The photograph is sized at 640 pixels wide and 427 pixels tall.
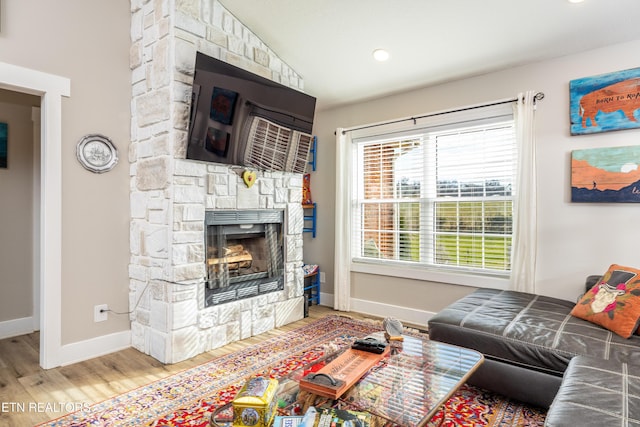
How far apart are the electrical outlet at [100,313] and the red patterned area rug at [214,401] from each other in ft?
2.84

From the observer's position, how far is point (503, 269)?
10.7ft

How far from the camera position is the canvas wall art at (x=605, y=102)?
2.65m

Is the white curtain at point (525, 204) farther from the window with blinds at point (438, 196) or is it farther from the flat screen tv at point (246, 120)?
the flat screen tv at point (246, 120)

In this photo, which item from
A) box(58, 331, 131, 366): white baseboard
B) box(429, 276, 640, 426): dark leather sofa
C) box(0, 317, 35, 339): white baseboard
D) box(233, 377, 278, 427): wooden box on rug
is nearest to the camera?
box(233, 377, 278, 427): wooden box on rug

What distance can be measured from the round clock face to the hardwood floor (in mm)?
1473

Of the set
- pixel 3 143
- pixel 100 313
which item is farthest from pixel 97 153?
pixel 100 313

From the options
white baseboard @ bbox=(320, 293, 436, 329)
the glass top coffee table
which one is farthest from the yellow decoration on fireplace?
the glass top coffee table

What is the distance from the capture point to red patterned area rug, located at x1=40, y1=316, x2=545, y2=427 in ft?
6.39

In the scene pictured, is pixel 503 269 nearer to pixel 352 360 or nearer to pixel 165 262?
pixel 352 360

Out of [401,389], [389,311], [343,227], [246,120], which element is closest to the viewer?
[401,389]

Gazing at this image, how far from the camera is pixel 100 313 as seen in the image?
2885mm

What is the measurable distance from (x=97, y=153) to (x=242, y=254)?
143 cm

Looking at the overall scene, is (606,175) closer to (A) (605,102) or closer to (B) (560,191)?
(B) (560,191)

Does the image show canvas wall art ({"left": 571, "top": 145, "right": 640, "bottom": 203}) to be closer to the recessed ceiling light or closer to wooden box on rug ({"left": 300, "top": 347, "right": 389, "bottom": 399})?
the recessed ceiling light
